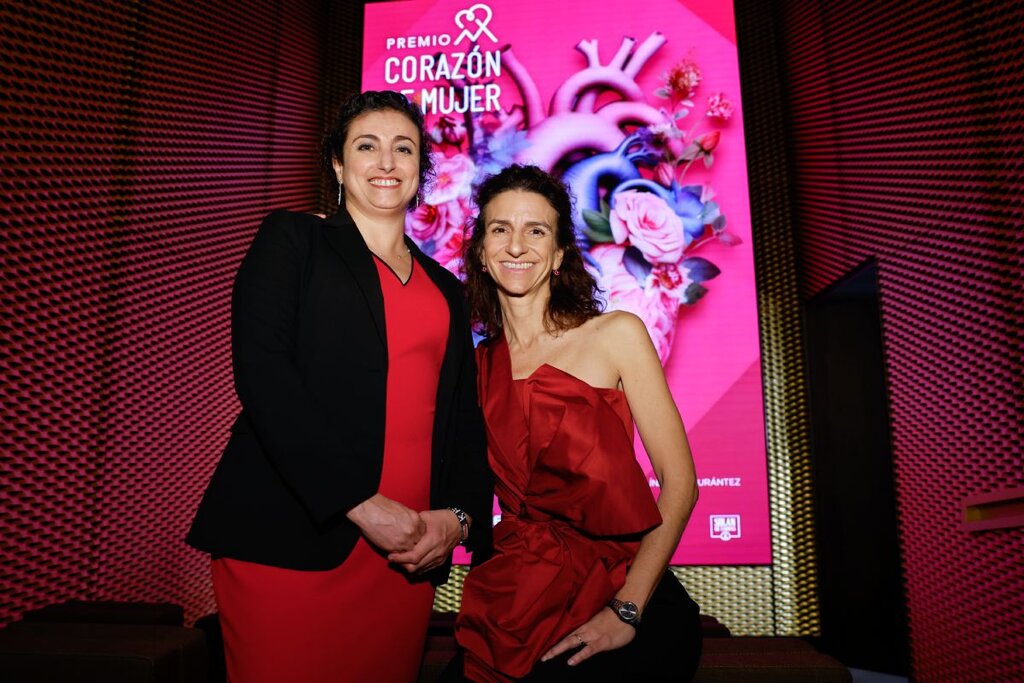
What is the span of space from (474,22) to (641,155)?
4.53ft

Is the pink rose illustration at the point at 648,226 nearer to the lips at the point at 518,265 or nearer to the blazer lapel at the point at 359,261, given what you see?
the lips at the point at 518,265

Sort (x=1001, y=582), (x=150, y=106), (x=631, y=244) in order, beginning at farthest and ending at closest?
(x=631, y=244) < (x=150, y=106) < (x=1001, y=582)

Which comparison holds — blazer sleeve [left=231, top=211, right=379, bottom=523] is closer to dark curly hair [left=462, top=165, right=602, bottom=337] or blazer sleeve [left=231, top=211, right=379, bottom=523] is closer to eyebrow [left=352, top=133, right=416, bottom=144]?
eyebrow [left=352, top=133, right=416, bottom=144]

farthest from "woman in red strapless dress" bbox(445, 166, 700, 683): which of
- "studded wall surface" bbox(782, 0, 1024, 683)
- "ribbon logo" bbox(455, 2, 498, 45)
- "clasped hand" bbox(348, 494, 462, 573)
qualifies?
"ribbon logo" bbox(455, 2, 498, 45)

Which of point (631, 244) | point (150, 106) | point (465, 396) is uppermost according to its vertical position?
point (150, 106)

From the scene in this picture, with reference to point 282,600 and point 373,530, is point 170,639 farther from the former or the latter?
point 373,530

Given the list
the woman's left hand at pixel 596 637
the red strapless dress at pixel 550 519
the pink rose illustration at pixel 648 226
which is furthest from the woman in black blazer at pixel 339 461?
the pink rose illustration at pixel 648 226

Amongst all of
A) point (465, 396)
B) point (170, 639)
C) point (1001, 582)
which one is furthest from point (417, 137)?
point (1001, 582)

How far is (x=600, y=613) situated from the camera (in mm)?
1532

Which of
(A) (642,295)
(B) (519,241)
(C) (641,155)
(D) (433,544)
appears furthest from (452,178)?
(D) (433,544)

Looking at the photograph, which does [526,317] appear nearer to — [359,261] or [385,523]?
[359,261]

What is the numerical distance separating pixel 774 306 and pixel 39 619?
147 inches

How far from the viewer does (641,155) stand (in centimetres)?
373

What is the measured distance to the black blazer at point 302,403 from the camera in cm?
125
